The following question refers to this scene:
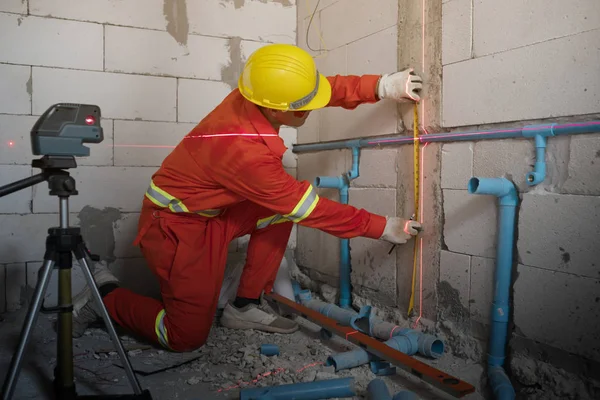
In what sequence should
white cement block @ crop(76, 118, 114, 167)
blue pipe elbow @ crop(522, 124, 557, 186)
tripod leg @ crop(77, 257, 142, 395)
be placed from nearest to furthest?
1. tripod leg @ crop(77, 257, 142, 395)
2. blue pipe elbow @ crop(522, 124, 557, 186)
3. white cement block @ crop(76, 118, 114, 167)

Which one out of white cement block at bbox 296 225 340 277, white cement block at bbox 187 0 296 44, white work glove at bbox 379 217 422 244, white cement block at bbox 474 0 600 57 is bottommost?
white cement block at bbox 296 225 340 277

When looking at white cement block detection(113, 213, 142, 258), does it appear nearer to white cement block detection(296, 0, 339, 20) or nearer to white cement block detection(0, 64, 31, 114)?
white cement block detection(0, 64, 31, 114)

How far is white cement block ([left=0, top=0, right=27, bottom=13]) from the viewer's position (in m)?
2.35

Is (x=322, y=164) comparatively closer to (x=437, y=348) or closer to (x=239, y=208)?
(x=239, y=208)

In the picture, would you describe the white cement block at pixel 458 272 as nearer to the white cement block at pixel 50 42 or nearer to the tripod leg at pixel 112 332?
the tripod leg at pixel 112 332

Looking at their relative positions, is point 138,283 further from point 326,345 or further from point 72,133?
point 72,133

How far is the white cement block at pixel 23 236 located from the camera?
242cm

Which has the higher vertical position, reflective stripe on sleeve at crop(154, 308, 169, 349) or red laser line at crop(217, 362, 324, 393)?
reflective stripe on sleeve at crop(154, 308, 169, 349)

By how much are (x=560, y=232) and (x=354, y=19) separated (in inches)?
59.2

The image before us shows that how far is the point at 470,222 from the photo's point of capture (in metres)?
1.83

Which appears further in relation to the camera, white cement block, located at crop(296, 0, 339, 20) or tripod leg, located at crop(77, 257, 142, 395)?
white cement block, located at crop(296, 0, 339, 20)

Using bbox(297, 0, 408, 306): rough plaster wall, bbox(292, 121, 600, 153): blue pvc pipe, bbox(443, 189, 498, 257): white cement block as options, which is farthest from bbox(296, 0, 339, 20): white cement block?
bbox(443, 189, 498, 257): white cement block

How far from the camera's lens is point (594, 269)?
1456 millimetres

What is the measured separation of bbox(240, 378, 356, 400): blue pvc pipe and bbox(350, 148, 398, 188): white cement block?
97 centimetres
